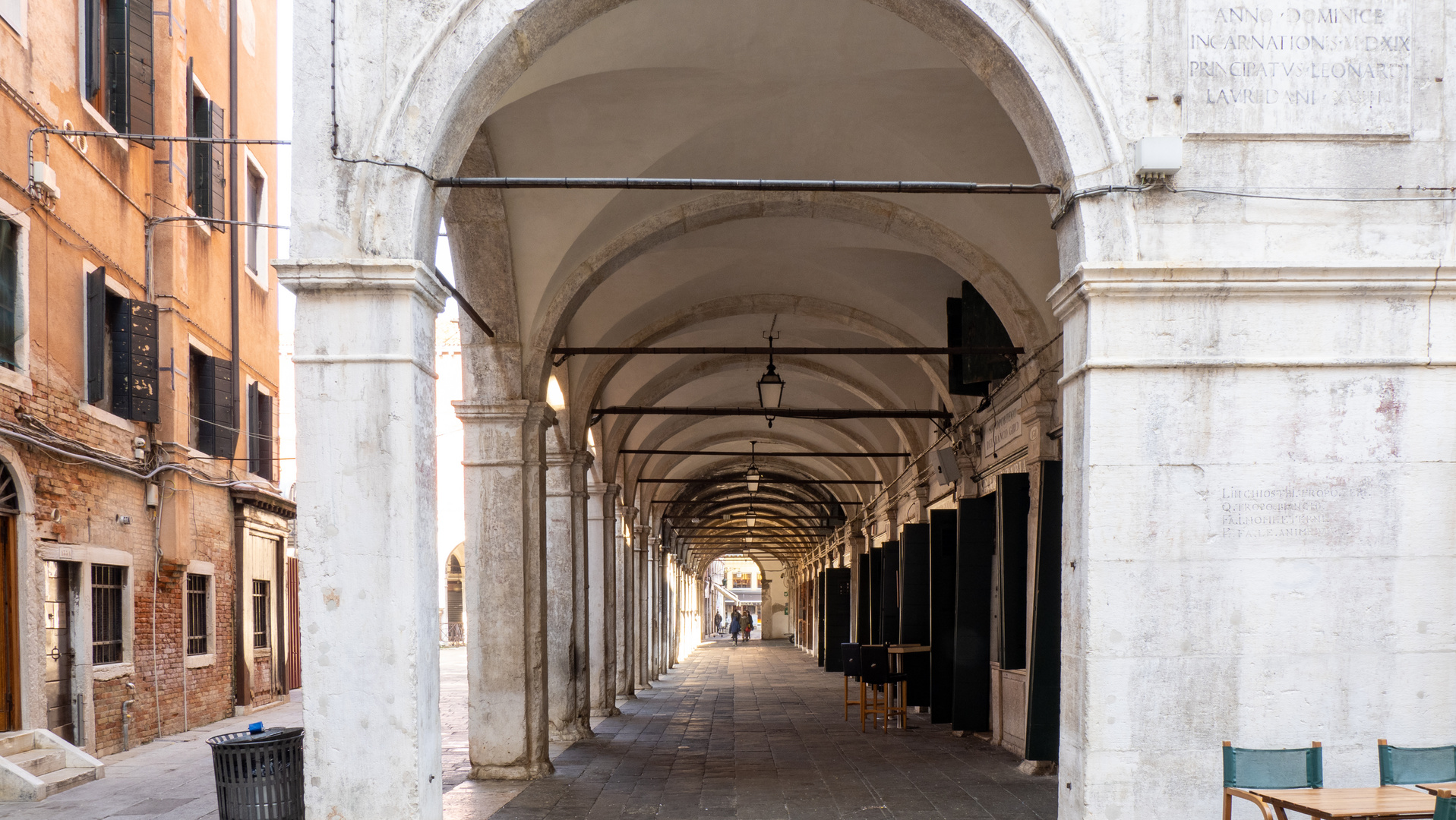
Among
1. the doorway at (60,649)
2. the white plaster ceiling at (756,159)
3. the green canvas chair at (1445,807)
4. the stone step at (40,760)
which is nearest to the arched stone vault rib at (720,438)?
the white plaster ceiling at (756,159)

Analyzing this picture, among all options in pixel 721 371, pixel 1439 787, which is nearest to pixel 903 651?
pixel 721 371

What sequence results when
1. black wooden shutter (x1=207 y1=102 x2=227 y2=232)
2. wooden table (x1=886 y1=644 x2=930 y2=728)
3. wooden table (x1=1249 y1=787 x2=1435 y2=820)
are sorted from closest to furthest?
wooden table (x1=1249 y1=787 x2=1435 y2=820) < wooden table (x1=886 y1=644 x2=930 y2=728) < black wooden shutter (x1=207 y1=102 x2=227 y2=232)

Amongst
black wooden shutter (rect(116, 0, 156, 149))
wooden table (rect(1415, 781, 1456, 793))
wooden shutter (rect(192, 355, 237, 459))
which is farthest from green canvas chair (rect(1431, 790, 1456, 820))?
wooden shutter (rect(192, 355, 237, 459))

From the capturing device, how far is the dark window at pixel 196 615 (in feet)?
47.8

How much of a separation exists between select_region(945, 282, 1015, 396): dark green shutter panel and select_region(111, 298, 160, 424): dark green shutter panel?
825 cm

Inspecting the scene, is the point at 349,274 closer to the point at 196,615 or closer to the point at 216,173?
the point at 216,173

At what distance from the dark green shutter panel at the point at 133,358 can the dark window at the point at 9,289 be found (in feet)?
7.22

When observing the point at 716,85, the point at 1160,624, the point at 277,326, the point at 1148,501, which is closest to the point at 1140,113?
the point at 1148,501

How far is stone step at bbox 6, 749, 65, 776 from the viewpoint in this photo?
938 cm

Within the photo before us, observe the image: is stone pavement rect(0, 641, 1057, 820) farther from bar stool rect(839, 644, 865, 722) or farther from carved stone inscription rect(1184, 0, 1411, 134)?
carved stone inscription rect(1184, 0, 1411, 134)

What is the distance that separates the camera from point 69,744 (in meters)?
10.1

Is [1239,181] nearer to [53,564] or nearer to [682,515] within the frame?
[53,564]

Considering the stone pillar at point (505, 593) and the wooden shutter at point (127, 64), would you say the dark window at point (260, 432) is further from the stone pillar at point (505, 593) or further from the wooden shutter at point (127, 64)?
the stone pillar at point (505, 593)

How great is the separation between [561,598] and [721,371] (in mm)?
6306
